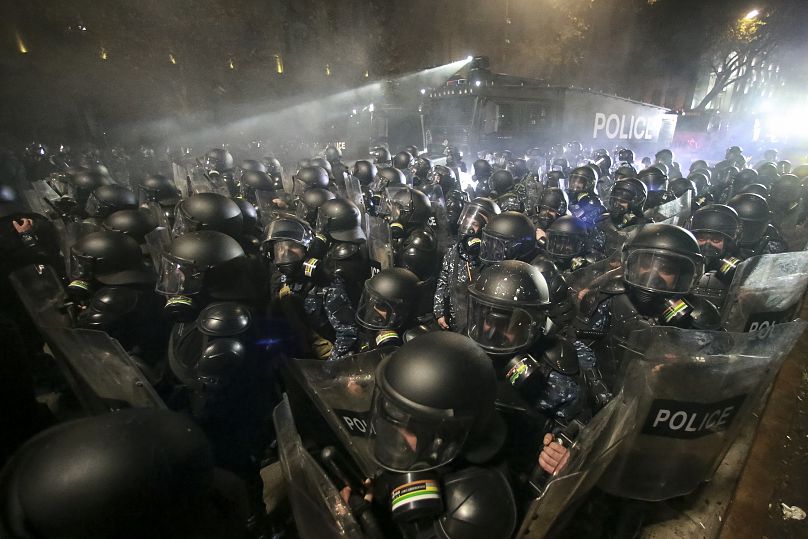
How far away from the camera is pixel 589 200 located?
7.79 m

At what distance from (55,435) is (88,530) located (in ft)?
1.42

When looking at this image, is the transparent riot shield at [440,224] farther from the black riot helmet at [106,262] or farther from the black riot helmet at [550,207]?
the black riot helmet at [106,262]

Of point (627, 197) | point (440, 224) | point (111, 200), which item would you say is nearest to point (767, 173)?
point (627, 197)

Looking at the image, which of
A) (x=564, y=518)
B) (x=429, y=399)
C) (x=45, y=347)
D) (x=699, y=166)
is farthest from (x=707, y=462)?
(x=699, y=166)

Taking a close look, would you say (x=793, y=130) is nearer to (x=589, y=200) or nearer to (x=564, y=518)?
(x=589, y=200)

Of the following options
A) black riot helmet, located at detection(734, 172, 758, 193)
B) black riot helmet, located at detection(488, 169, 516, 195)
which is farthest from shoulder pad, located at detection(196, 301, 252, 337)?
black riot helmet, located at detection(734, 172, 758, 193)

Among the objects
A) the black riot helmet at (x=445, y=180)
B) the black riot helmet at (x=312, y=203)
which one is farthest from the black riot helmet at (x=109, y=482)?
the black riot helmet at (x=445, y=180)

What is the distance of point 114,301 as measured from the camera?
3576mm

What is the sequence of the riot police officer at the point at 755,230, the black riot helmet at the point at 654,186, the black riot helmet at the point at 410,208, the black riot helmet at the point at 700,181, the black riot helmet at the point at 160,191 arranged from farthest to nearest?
the black riot helmet at the point at 700,181 → the black riot helmet at the point at 654,186 → the black riot helmet at the point at 160,191 → the black riot helmet at the point at 410,208 → the riot police officer at the point at 755,230

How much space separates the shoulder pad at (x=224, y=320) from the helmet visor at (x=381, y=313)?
1.03 metres

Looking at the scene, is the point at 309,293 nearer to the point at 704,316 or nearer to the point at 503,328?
the point at 503,328

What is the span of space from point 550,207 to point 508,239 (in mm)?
2657

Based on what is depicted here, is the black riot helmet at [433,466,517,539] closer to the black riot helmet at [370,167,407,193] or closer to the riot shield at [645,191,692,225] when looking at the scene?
the black riot helmet at [370,167,407,193]

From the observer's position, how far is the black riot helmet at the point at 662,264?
3.32 metres
